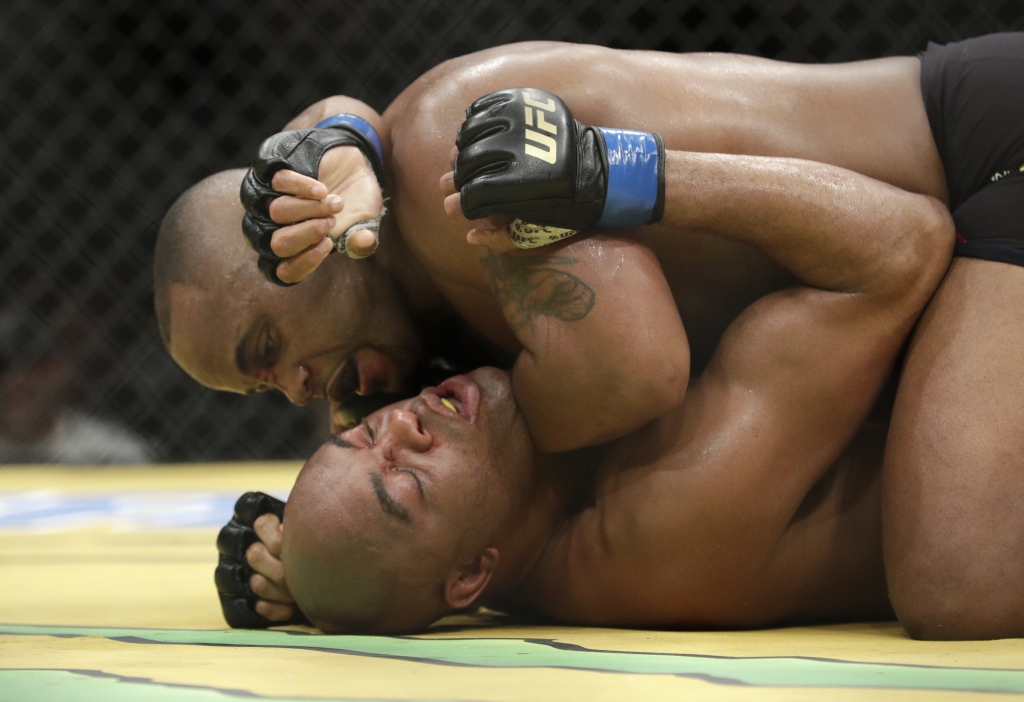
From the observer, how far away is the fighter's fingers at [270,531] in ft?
4.64

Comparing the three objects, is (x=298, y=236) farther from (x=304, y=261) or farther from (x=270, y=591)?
(x=270, y=591)

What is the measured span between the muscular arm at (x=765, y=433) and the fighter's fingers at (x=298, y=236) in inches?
18.8

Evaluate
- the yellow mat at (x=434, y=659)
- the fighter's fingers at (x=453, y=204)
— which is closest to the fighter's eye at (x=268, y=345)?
the yellow mat at (x=434, y=659)

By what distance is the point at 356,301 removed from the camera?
1.55m

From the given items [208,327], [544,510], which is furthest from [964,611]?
[208,327]

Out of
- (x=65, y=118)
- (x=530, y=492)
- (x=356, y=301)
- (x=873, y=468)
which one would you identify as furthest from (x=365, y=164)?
(x=65, y=118)

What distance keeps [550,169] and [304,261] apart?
0.36m

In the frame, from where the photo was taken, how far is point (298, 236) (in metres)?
1.22

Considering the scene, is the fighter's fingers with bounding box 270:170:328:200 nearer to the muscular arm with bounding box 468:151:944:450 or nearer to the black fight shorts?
the muscular arm with bounding box 468:151:944:450

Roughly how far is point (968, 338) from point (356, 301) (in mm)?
870

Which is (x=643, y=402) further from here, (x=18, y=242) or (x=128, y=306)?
(x=18, y=242)

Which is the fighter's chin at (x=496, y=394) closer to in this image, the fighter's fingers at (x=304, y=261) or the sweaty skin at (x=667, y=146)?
the sweaty skin at (x=667, y=146)

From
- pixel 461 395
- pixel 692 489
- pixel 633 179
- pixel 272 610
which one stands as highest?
pixel 633 179

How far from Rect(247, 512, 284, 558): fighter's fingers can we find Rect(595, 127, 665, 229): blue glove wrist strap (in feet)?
2.16
